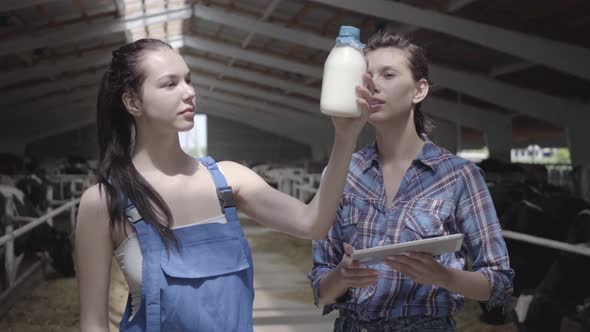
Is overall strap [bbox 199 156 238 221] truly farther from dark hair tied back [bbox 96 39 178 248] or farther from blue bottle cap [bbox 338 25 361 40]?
blue bottle cap [bbox 338 25 361 40]

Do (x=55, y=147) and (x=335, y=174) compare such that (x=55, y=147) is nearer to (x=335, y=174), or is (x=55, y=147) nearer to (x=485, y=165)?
(x=485, y=165)

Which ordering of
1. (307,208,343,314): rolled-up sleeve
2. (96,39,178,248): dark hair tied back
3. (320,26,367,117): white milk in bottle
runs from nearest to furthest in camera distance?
(320,26,367,117): white milk in bottle → (96,39,178,248): dark hair tied back → (307,208,343,314): rolled-up sleeve

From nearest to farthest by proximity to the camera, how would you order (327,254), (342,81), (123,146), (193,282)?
1. (342,81)
2. (193,282)
3. (123,146)
4. (327,254)

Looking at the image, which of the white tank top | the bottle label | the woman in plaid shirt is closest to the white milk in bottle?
the bottle label

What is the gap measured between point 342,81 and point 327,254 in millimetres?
529

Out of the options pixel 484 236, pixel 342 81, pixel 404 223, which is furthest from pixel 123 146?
pixel 484 236

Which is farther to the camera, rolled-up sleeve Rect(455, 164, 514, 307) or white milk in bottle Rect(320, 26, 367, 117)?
rolled-up sleeve Rect(455, 164, 514, 307)

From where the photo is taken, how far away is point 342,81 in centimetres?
122

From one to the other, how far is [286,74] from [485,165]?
9.28m

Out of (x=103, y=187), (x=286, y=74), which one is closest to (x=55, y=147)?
(x=286, y=74)

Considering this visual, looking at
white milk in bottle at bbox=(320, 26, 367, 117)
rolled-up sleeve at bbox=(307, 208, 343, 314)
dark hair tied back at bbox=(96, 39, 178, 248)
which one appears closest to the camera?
white milk in bottle at bbox=(320, 26, 367, 117)

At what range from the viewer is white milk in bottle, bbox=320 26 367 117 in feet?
4.00

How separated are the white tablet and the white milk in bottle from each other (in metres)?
0.26

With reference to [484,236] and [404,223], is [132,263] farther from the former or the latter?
[484,236]
